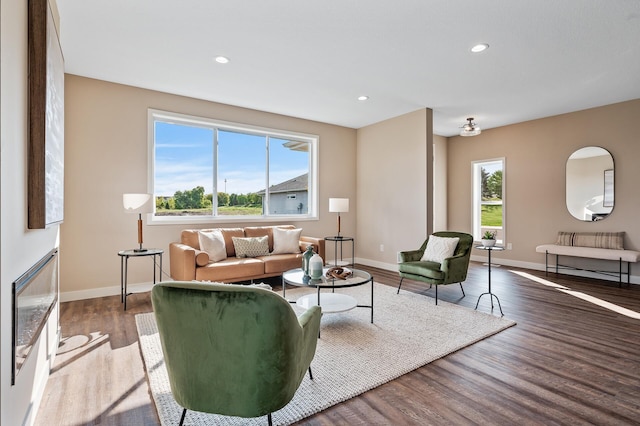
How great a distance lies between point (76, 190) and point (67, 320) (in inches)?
61.8

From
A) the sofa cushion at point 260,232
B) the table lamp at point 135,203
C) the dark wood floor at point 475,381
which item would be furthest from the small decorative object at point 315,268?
the table lamp at point 135,203

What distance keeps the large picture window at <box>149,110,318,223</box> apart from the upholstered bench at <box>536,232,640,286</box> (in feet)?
13.6

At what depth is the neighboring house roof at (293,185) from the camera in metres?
5.91

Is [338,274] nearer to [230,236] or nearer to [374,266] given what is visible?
[230,236]

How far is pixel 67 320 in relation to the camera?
11.0 feet

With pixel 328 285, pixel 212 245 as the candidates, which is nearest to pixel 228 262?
pixel 212 245

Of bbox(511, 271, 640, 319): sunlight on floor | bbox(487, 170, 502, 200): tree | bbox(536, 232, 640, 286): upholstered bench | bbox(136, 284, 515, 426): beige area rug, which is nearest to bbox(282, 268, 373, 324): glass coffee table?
bbox(136, 284, 515, 426): beige area rug

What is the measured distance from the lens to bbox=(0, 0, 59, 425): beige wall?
49.8 inches

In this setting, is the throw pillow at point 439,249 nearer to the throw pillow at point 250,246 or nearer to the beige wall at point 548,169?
the throw pillow at point 250,246

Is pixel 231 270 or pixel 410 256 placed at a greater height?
pixel 410 256

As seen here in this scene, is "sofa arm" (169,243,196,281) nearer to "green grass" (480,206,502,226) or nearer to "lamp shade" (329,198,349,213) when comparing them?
"lamp shade" (329,198,349,213)

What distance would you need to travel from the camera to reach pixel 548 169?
5980 mm

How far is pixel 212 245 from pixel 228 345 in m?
3.08

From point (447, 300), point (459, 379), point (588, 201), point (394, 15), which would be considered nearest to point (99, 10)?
point (394, 15)
